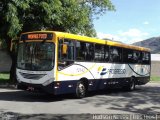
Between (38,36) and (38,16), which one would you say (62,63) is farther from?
(38,16)

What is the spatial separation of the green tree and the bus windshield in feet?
18.3

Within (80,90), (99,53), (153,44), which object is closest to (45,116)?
(80,90)

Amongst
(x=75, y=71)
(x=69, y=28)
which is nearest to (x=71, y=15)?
(x=69, y=28)

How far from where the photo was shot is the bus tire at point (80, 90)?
19392 millimetres

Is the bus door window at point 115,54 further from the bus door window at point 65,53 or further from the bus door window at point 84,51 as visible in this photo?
the bus door window at point 65,53

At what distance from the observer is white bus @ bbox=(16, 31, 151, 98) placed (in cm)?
1767

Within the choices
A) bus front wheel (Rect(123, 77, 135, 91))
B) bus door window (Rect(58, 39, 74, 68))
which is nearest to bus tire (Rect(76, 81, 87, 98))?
bus door window (Rect(58, 39, 74, 68))

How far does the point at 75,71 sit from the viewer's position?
19016 mm

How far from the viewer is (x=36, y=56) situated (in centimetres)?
1809

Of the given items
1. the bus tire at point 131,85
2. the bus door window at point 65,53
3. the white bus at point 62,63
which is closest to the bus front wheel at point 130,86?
the bus tire at point 131,85

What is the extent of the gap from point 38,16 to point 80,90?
761 centimetres

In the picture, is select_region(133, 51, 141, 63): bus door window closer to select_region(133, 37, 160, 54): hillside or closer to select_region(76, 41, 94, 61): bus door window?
select_region(76, 41, 94, 61): bus door window

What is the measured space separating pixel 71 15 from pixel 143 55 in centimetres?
571

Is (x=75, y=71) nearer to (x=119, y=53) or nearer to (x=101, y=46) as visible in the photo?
(x=101, y=46)
